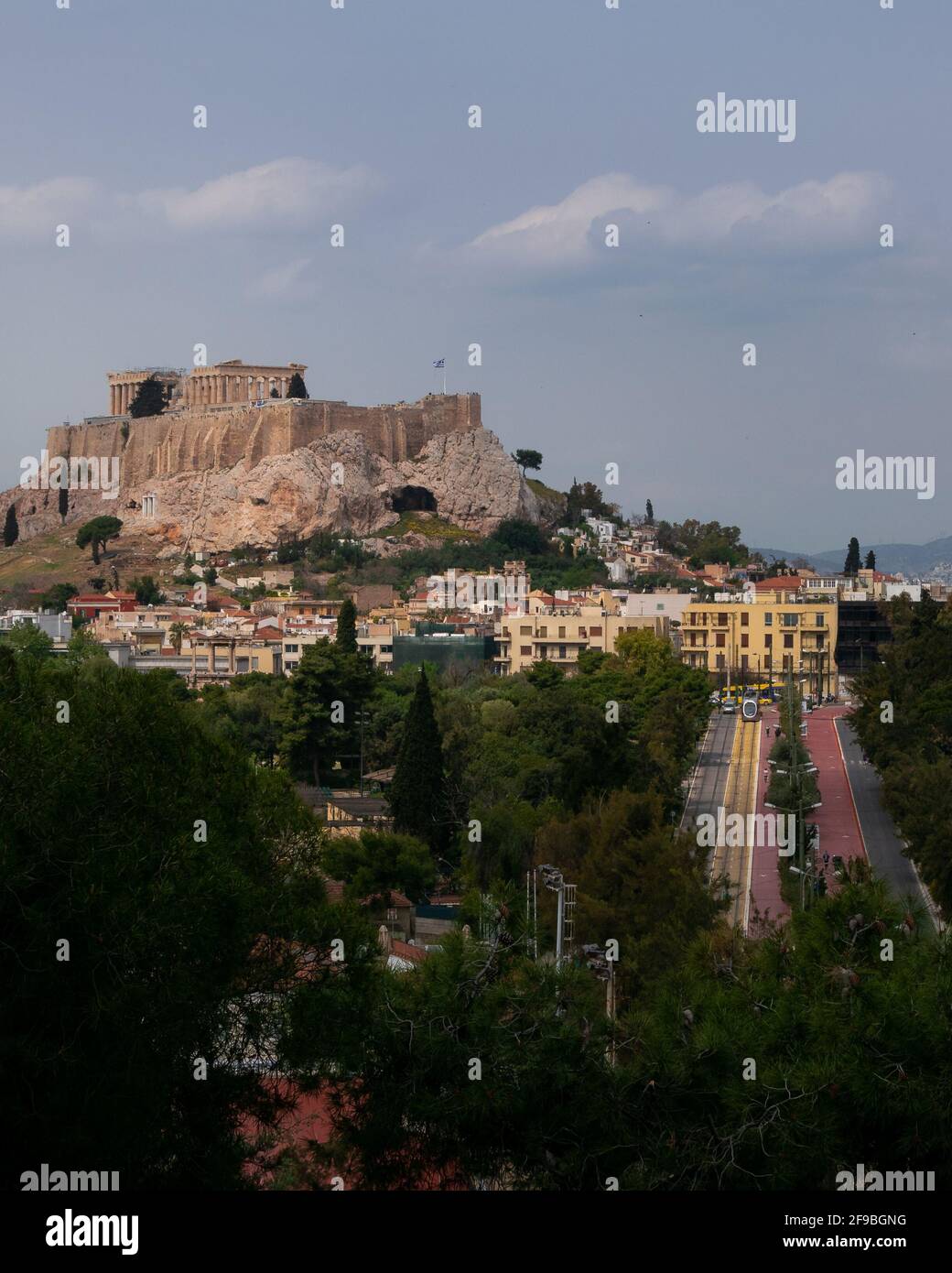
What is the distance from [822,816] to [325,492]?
2734 inches

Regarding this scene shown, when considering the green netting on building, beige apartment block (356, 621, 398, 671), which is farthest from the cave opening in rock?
the green netting on building

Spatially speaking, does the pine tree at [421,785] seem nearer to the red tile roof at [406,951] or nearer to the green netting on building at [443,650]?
the red tile roof at [406,951]

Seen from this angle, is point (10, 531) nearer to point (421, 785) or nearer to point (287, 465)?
point (287, 465)

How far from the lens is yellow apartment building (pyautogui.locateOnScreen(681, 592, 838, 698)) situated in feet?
226

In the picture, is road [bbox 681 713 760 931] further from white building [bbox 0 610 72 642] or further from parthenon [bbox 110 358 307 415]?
parthenon [bbox 110 358 307 415]

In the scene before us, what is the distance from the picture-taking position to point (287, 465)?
344 feet

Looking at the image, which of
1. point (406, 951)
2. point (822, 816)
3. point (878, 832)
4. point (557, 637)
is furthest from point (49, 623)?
point (406, 951)

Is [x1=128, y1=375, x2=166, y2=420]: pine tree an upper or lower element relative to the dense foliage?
upper

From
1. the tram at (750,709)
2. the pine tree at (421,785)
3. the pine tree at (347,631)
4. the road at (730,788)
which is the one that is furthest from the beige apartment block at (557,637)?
the pine tree at (421,785)

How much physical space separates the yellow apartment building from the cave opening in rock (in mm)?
42247
